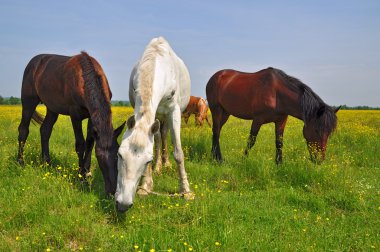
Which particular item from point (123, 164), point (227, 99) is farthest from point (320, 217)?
point (227, 99)

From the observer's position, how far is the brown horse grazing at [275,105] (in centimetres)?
662

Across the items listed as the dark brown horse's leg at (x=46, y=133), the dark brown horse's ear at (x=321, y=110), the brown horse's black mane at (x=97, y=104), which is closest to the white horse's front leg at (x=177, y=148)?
the brown horse's black mane at (x=97, y=104)

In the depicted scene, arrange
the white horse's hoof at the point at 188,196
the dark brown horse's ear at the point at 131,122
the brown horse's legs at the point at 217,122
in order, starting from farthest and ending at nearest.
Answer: the brown horse's legs at the point at 217,122
the white horse's hoof at the point at 188,196
the dark brown horse's ear at the point at 131,122

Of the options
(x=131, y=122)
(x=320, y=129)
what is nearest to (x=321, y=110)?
(x=320, y=129)

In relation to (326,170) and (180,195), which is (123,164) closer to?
(180,195)

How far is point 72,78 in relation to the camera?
5148mm

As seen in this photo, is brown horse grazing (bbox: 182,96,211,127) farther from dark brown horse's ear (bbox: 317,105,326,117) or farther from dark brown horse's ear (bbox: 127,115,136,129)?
dark brown horse's ear (bbox: 127,115,136,129)

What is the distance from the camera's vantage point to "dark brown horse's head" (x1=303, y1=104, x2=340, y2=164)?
650cm

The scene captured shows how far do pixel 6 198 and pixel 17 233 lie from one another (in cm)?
105

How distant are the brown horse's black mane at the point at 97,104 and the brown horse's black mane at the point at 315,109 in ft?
14.1

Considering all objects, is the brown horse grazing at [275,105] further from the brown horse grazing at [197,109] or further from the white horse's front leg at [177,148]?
the brown horse grazing at [197,109]

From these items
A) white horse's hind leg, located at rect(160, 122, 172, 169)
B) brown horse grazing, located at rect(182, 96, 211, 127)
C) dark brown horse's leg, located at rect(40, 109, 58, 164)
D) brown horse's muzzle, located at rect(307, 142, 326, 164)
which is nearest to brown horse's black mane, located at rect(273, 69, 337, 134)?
brown horse's muzzle, located at rect(307, 142, 326, 164)

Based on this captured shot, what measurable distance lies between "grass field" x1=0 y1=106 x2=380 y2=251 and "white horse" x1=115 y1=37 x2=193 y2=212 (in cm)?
42

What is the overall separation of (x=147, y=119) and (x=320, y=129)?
14.3 feet
